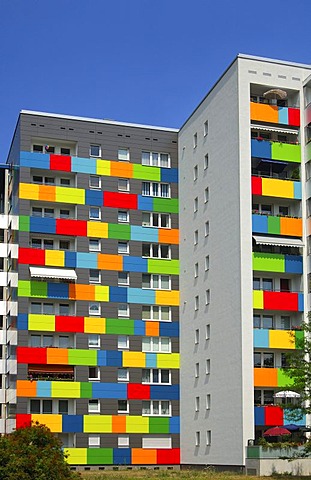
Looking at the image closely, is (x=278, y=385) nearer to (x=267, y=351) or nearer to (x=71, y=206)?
(x=267, y=351)

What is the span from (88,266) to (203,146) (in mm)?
12643

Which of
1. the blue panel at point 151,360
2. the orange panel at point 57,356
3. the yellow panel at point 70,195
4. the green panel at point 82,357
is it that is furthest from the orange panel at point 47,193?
the blue panel at point 151,360

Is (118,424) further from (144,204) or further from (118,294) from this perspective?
(144,204)

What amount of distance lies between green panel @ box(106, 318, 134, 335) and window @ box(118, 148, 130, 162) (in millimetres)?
13072

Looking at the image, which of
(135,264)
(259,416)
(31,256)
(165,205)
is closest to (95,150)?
(165,205)

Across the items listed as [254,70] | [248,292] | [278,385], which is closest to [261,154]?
[254,70]

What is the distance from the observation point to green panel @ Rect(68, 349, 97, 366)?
220ft

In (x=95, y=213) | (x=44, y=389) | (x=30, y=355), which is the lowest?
(x=44, y=389)

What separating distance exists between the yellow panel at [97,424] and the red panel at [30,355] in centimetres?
536

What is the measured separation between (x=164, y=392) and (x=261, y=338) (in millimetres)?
12770

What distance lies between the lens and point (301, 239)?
61.9 meters

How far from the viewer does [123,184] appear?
72250 millimetres

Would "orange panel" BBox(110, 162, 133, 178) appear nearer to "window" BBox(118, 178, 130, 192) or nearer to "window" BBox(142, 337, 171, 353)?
"window" BBox(118, 178, 130, 192)

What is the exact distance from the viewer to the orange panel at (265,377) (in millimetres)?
58434
